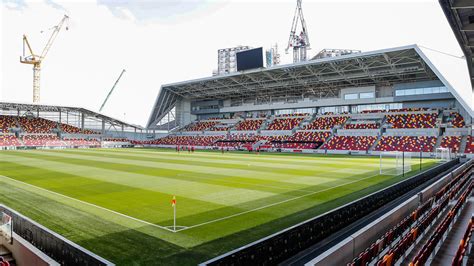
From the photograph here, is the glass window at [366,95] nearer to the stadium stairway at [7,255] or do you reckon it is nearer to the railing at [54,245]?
the railing at [54,245]

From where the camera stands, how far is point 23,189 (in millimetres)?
19141

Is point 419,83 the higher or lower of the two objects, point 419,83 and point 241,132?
the higher

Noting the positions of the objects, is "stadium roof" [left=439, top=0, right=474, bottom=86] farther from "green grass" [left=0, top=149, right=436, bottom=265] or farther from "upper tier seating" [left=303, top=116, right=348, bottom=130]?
"upper tier seating" [left=303, top=116, right=348, bottom=130]

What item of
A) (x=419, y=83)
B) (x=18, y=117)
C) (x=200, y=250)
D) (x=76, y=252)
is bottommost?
(x=200, y=250)

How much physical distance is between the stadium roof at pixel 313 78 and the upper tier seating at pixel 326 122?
6451 millimetres

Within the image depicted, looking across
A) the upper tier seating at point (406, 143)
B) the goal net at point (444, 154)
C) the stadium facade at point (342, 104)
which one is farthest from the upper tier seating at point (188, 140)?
the goal net at point (444, 154)

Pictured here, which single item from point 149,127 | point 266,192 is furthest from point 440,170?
point 149,127

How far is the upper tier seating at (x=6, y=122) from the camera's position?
229ft

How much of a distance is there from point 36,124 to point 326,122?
66205mm

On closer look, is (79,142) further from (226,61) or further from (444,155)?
(226,61)

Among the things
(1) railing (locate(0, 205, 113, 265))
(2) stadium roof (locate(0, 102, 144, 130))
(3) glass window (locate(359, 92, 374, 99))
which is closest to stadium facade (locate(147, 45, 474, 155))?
(3) glass window (locate(359, 92, 374, 99))

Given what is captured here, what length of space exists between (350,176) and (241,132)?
50043mm

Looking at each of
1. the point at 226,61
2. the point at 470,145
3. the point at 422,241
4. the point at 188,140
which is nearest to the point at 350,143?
the point at 470,145

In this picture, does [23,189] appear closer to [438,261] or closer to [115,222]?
[115,222]
